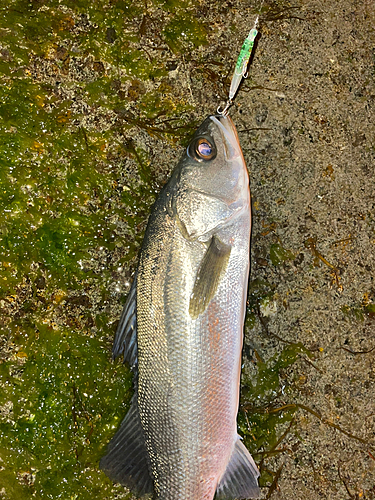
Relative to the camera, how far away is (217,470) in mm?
2479

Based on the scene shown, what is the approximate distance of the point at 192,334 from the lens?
243cm

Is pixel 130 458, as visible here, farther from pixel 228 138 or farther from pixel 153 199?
pixel 228 138

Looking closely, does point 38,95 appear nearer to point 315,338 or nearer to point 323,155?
point 323,155

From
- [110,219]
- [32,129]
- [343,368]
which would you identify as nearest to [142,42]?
[32,129]

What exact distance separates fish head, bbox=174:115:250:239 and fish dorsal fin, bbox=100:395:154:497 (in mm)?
1351

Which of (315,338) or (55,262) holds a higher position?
(55,262)

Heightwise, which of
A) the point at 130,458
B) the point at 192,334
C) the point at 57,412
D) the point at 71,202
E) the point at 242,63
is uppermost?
the point at 242,63

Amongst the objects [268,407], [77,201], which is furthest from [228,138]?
[268,407]

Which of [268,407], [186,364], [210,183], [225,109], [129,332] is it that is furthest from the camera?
[268,407]

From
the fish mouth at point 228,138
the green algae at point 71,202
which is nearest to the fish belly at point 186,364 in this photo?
the fish mouth at point 228,138

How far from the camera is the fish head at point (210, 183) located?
2537mm

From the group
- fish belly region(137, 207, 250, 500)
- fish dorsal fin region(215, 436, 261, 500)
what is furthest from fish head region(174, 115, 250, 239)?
fish dorsal fin region(215, 436, 261, 500)

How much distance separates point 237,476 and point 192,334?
1.10m

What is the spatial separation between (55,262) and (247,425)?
79.7 inches
